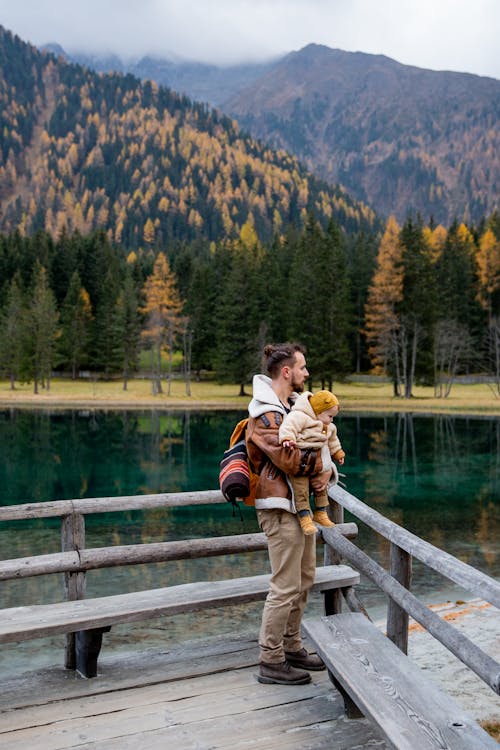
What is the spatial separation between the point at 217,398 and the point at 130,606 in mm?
50350

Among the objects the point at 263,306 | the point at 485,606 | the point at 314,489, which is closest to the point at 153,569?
the point at 485,606

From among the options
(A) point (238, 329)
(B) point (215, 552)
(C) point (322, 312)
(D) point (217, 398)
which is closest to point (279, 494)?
(B) point (215, 552)

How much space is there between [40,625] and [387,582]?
240 centimetres

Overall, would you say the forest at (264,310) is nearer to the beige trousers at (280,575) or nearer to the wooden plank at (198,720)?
the beige trousers at (280,575)

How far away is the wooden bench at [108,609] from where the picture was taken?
4.68m

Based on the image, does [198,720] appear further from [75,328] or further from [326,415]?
[75,328]

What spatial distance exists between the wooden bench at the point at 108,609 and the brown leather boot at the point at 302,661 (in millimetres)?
462

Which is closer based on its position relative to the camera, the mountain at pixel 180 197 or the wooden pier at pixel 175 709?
the wooden pier at pixel 175 709

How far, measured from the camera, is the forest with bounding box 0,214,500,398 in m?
56.2

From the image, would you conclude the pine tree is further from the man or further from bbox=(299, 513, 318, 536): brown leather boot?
bbox=(299, 513, 318, 536): brown leather boot

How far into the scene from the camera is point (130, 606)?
4961mm

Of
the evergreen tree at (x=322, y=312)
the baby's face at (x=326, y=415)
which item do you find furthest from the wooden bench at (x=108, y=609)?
the evergreen tree at (x=322, y=312)

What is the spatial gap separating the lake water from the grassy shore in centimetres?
432

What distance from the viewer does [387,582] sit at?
5.00 meters
